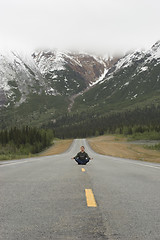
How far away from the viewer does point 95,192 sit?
19.7ft

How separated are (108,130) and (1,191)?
478 feet

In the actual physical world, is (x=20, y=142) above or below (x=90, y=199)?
above

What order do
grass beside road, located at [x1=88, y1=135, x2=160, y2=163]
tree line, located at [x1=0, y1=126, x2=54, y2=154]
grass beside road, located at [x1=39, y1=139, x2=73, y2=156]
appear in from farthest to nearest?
tree line, located at [x1=0, y1=126, x2=54, y2=154] < grass beside road, located at [x1=39, y1=139, x2=73, y2=156] < grass beside road, located at [x1=88, y1=135, x2=160, y2=163]

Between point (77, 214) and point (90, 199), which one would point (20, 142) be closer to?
point (90, 199)

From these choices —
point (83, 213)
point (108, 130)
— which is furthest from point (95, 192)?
point (108, 130)

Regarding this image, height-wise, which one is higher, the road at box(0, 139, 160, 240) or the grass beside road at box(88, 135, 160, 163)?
the road at box(0, 139, 160, 240)

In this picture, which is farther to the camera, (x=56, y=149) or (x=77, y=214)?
(x=56, y=149)

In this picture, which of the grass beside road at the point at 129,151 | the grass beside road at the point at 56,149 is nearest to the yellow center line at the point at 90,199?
the grass beside road at the point at 129,151

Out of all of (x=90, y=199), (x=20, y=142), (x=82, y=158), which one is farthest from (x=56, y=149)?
(x=90, y=199)

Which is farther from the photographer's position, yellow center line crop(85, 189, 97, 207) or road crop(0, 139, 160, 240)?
yellow center line crop(85, 189, 97, 207)

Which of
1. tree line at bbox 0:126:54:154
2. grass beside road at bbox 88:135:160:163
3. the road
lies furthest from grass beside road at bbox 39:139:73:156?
the road

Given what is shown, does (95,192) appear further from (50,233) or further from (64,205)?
(50,233)

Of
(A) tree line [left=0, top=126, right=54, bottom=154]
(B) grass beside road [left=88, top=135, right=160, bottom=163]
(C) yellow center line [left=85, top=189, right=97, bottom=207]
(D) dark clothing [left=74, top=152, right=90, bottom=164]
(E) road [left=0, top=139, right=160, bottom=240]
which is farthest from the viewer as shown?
(A) tree line [left=0, top=126, right=54, bottom=154]

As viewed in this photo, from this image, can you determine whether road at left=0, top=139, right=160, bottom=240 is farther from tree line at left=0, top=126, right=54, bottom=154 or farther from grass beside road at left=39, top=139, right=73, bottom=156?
tree line at left=0, top=126, right=54, bottom=154
